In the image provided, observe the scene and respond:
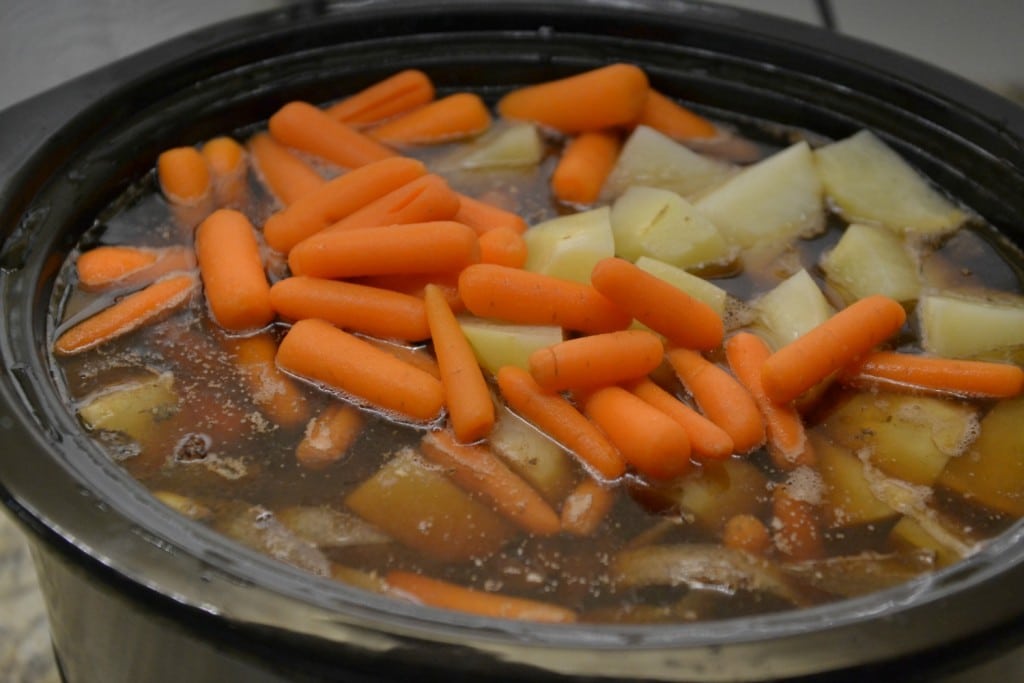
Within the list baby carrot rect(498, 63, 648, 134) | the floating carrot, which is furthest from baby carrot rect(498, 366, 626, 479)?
baby carrot rect(498, 63, 648, 134)

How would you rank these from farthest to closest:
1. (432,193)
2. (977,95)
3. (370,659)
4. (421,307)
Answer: (977,95) → (432,193) → (421,307) → (370,659)

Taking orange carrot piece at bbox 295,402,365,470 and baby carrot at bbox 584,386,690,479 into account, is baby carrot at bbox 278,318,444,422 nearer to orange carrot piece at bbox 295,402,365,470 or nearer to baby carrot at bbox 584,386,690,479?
orange carrot piece at bbox 295,402,365,470

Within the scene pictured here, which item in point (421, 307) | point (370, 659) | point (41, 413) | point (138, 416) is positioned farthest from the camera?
point (421, 307)

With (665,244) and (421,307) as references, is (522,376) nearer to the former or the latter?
(421,307)

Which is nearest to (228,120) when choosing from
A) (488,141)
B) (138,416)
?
(488,141)

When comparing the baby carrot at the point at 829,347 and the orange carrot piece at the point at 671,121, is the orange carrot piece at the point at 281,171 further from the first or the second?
the baby carrot at the point at 829,347

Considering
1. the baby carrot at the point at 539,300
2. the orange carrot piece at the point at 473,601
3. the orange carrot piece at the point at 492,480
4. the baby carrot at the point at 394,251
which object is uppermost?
the baby carrot at the point at 394,251

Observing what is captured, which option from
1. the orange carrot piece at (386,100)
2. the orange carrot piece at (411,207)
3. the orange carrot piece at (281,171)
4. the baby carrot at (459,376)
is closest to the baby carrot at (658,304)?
the baby carrot at (459,376)
